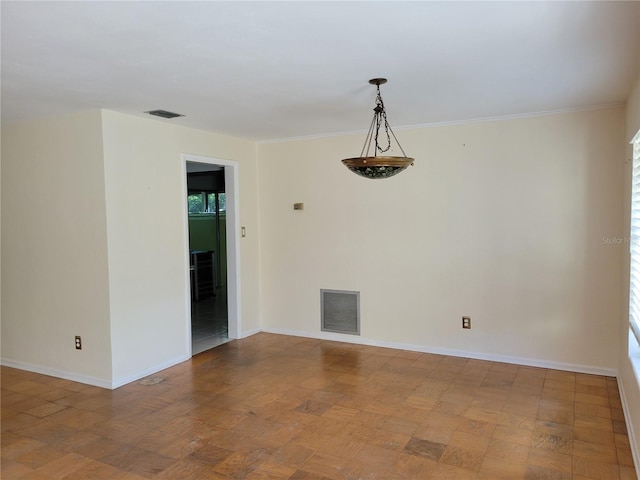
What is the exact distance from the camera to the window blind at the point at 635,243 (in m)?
2.75

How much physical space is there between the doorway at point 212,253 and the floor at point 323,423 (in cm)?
98

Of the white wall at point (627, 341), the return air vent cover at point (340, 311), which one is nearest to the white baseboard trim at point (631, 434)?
the white wall at point (627, 341)

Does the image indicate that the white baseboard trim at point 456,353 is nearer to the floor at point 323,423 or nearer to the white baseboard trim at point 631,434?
the floor at point 323,423

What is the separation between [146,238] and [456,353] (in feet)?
10.1

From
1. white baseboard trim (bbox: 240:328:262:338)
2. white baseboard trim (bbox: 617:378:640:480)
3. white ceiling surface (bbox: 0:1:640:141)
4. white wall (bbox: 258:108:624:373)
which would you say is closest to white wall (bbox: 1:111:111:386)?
white ceiling surface (bbox: 0:1:640:141)

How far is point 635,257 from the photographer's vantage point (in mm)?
Answer: 2875

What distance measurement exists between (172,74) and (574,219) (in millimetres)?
3372

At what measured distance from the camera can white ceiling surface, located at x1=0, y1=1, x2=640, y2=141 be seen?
195 cm

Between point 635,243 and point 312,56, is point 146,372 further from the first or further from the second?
point 635,243

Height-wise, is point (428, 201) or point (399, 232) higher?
point (428, 201)

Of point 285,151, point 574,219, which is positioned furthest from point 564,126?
point 285,151

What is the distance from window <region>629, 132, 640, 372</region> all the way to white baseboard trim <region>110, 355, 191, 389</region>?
12.0 ft

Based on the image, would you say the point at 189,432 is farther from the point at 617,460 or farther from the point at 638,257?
the point at 638,257

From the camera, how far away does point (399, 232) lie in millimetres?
4691
